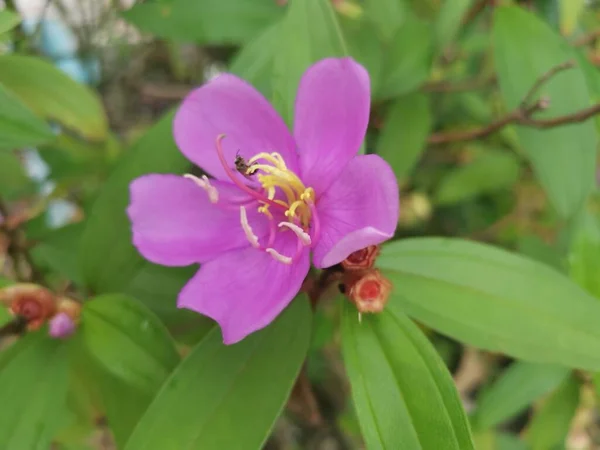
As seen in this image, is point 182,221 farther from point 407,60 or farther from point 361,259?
point 407,60

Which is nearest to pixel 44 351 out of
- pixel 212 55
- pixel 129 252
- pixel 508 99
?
pixel 129 252

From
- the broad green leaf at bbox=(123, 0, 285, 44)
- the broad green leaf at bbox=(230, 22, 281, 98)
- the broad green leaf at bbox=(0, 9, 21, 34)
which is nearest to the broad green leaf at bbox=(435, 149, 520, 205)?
the broad green leaf at bbox=(123, 0, 285, 44)

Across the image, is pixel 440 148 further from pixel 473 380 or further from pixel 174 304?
pixel 174 304

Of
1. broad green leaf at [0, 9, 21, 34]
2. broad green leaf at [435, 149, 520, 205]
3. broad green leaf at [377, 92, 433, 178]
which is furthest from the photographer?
broad green leaf at [435, 149, 520, 205]

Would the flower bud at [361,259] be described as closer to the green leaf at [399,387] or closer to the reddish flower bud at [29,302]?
the green leaf at [399,387]

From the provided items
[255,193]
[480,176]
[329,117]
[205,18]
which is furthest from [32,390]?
[480,176]

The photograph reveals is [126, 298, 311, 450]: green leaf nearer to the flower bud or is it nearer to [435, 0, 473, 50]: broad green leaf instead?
the flower bud

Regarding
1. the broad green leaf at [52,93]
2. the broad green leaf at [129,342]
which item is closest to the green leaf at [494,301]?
the broad green leaf at [129,342]
